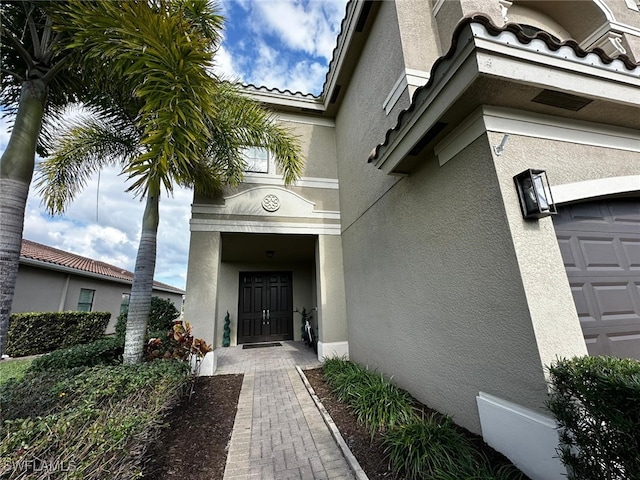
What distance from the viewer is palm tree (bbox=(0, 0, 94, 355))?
252 centimetres

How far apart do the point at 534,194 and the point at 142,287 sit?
212 inches

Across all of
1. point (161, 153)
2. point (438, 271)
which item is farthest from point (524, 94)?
point (161, 153)

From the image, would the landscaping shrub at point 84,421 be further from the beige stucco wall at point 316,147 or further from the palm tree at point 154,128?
the beige stucco wall at point 316,147

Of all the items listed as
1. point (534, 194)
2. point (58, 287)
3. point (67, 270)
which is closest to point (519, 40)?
point (534, 194)

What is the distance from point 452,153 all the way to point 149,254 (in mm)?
4860

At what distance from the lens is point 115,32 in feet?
9.37

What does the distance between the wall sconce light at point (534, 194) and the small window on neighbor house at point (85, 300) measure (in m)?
15.7

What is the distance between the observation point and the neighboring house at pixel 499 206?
2211 millimetres

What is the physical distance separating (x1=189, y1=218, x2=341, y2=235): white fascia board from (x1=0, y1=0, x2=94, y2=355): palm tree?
10.3ft

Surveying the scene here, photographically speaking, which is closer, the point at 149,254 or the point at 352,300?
the point at 149,254

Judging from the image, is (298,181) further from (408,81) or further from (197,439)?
(197,439)

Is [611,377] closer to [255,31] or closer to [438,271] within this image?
[438,271]

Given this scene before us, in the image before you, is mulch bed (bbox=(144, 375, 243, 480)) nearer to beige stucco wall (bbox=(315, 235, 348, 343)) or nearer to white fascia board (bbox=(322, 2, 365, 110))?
beige stucco wall (bbox=(315, 235, 348, 343))

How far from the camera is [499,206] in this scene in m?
2.40
